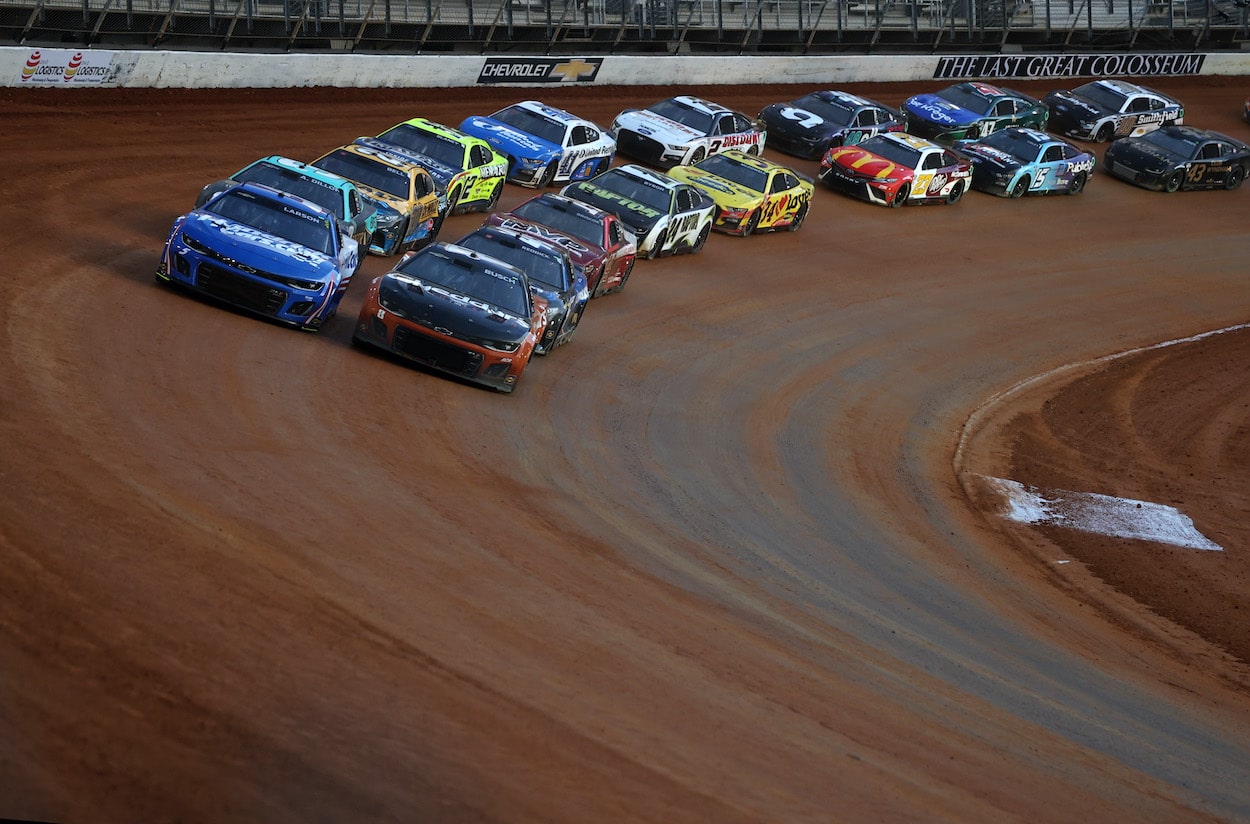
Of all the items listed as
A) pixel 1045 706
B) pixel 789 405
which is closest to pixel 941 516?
pixel 789 405

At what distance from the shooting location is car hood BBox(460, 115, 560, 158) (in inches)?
1112

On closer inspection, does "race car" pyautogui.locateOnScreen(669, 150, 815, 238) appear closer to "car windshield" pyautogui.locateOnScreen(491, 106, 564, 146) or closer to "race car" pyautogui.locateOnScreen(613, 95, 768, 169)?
"race car" pyautogui.locateOnScreen(613, 95, 768, 169)

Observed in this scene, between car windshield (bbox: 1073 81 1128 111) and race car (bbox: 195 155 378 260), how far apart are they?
29031 millimetres

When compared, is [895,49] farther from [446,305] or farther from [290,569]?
[290,569]

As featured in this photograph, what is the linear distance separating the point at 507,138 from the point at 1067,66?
28739mm

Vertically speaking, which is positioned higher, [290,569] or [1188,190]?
[290,569]

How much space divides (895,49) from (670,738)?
4070 cm

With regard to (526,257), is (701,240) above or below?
below

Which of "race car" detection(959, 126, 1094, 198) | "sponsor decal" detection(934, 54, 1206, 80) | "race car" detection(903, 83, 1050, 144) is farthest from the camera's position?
"sponsor decal" detection(934, 54, 1206, 80)

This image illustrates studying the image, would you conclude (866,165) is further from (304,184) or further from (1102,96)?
(304,184)

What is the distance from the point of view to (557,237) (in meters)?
22.6

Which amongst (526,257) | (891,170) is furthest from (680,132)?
(526,257)

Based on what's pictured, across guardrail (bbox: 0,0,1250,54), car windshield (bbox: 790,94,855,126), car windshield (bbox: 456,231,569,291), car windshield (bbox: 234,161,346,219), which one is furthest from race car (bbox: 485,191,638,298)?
car windshield (bbox: 790,94,855,126)

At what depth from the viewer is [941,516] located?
18.2m
